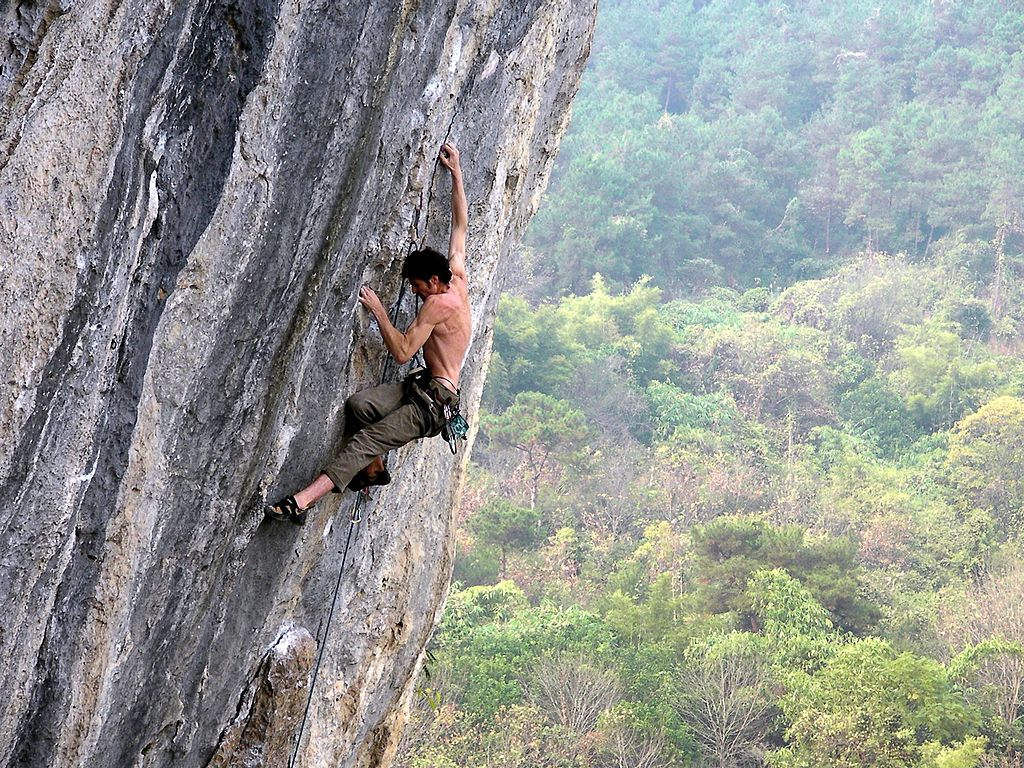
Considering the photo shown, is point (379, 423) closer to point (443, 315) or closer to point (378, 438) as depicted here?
point (378, 438)

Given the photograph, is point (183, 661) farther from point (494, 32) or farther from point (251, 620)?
point (494, 32)

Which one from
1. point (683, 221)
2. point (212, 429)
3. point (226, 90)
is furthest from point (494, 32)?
point (683, 221)

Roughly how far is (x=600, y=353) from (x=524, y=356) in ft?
9.78

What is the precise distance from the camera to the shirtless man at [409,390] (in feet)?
13.4

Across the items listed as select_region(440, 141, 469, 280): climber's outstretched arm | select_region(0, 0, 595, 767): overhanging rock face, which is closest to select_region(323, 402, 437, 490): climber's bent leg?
select_region(0, 0, 595, 767): overhanging rock face

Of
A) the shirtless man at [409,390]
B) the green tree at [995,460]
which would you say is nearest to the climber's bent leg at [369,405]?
the shirtless man at [409,390]

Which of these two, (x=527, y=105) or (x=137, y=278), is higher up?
(x=527, y=105)

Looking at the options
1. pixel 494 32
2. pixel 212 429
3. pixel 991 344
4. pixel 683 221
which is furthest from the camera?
pixel 683 221

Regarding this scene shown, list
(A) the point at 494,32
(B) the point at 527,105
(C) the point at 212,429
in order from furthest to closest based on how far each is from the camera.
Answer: (B) the point at 527,105 < (A) the point at 494,32 < (C) the point at 212,429

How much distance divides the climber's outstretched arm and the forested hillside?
12.4m

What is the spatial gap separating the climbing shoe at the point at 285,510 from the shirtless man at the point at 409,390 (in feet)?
0.04

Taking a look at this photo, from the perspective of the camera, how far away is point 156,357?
9.96 feet

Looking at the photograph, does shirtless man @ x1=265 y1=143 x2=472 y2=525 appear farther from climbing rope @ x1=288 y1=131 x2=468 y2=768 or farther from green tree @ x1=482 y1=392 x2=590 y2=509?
green tree @ x1=482 y1=392 x2=590 y2=509

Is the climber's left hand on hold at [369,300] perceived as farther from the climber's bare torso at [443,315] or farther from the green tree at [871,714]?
the green tree at [871,714]
